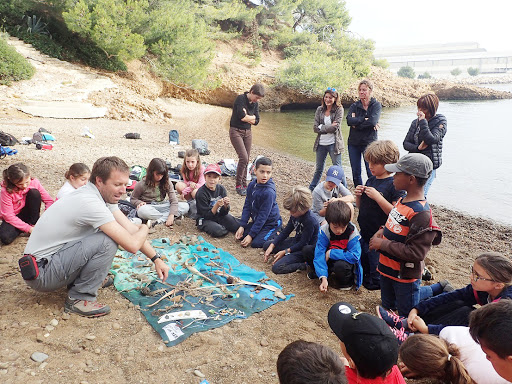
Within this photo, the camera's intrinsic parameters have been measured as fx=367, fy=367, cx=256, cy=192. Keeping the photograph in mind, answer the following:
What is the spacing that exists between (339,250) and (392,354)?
77.0 inches

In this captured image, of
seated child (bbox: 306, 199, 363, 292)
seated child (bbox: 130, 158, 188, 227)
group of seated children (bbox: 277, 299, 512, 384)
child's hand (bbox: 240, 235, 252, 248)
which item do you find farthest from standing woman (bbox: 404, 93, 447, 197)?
seated child (bbox: 130, 158, 188, 227)

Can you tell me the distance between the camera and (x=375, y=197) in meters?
3.51

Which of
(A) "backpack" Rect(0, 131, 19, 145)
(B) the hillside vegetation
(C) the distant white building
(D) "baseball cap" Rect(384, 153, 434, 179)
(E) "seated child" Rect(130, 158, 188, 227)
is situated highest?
(C) the distant white building

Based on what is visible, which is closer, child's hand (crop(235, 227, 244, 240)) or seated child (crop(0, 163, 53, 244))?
seated child (crop(0, 163, 53, 244))

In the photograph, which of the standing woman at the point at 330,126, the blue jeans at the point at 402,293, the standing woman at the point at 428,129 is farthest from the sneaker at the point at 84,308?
the standing woman at the point at 330,126

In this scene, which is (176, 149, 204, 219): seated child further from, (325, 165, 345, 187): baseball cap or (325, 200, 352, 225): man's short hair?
(325, 200, 352, 225): man's short hair

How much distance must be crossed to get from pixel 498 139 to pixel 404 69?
2161 inches

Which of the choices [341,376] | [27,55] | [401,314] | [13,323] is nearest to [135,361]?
[13,323]

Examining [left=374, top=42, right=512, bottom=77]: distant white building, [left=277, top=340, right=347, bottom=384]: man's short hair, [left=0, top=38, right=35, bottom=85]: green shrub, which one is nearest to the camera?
[left=277, top=340, right=347, bottom=384]: man's short hair

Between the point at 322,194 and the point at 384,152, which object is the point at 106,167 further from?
the point at 322,194

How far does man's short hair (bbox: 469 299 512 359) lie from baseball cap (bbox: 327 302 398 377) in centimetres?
44

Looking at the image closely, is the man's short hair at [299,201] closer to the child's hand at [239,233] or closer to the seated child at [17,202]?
the child's hand at [239,233]

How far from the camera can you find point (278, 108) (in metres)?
25.2

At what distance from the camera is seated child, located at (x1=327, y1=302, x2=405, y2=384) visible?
178 cm
